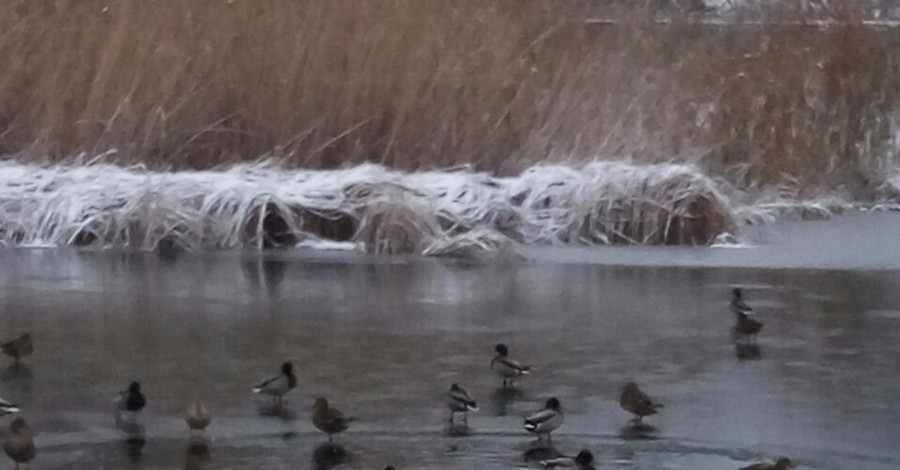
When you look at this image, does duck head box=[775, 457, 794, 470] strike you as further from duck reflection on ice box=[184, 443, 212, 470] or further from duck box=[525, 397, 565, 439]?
duck reflection on ice box=[184, 443, 212, 470]

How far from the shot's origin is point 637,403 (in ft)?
15.6

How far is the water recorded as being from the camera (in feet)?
14.8

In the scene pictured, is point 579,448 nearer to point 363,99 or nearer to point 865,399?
point 865,399

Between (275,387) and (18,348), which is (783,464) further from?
(18,348)

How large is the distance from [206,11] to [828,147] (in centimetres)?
496

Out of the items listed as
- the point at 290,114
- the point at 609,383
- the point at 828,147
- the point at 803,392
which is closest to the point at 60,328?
the point at 609,383

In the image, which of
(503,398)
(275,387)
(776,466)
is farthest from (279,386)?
(776,466)

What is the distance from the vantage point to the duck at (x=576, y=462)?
4.14 m

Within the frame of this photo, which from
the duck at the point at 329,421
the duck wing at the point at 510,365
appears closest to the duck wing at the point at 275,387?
the duck at the point at 329,421

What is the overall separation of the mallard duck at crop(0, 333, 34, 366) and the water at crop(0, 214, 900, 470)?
0.19 feet

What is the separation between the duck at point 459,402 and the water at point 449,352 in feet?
0.18

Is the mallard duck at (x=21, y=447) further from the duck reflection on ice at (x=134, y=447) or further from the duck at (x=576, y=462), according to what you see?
the duck at (x=576, y=462)

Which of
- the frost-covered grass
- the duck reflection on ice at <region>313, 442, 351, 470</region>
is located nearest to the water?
the duck reflection on ice at <region>313, 442, 351, 470</region>

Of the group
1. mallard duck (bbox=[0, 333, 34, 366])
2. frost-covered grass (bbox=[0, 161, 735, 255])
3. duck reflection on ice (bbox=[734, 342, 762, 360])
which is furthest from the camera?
frost-covered grass (bbox=[0, 161, 735, 255])
